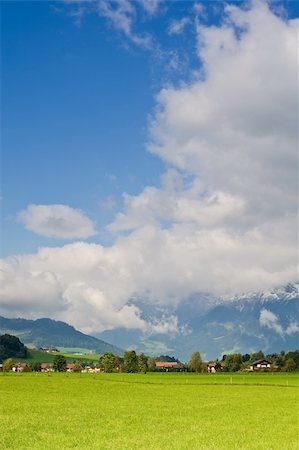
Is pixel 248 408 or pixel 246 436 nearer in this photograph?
pixel 246 436

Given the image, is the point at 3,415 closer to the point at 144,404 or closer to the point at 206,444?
the point at 144,404

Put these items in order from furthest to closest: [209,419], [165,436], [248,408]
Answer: [248,408] < [209,419] < [165,436]

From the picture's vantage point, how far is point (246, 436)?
32.4 meters

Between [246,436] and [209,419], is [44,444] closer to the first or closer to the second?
[246,436]

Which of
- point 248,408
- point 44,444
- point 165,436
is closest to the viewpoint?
point 44,444

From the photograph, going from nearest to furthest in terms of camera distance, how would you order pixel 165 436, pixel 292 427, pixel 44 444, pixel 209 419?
pixel 44 444, pixel 165 436, pixel 292 427, pixel 209 419

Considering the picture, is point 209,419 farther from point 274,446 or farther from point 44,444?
point 44,444

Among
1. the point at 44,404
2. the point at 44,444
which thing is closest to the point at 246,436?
the point at 44,444

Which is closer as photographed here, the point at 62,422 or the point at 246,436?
the point at 246,436

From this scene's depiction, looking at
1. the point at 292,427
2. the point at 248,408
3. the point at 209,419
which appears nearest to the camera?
the point at 292,427

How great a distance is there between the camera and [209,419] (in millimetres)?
41250

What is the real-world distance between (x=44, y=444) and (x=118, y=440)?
4.11 metres

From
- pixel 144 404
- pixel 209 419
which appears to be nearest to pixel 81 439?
pixel 209 419

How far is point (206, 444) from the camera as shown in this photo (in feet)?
94.9
